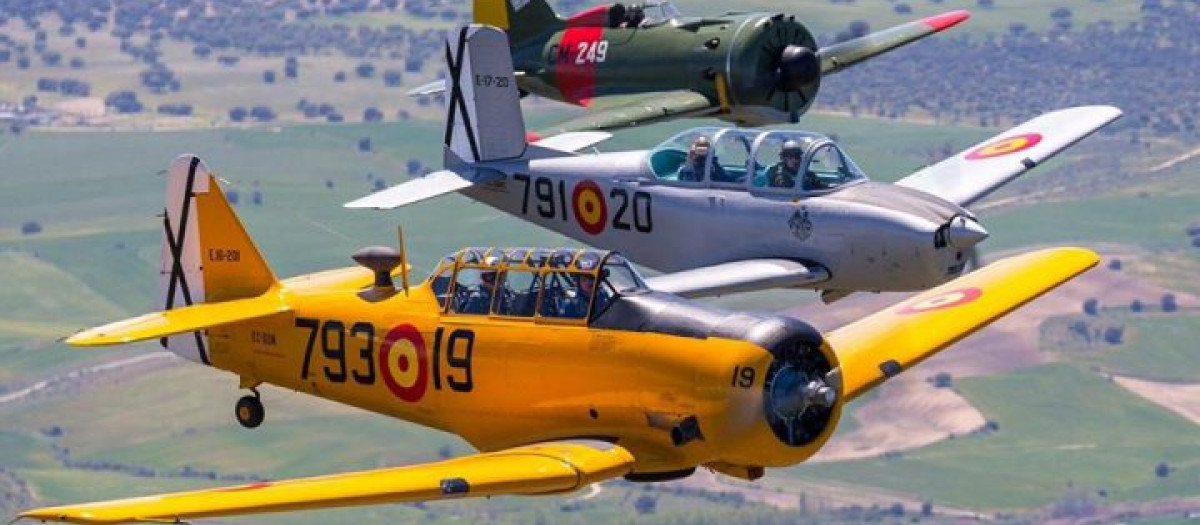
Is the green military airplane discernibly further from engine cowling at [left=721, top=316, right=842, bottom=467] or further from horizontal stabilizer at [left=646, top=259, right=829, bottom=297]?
engine cowling at [left=721, top=316, right=842, bottom=467]

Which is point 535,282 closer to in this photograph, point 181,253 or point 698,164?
point 181,253

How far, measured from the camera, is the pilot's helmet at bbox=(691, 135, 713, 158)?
43219mm

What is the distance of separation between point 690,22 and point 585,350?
30802 millimetres

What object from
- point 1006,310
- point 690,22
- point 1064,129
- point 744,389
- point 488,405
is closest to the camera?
point 744,389

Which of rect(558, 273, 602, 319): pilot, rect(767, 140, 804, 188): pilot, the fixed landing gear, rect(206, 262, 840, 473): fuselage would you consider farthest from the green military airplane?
rect(558, 273, 602, 319): pilot

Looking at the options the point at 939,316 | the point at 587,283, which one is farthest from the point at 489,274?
the point at 939,316

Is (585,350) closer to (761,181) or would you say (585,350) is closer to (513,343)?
(513,343)

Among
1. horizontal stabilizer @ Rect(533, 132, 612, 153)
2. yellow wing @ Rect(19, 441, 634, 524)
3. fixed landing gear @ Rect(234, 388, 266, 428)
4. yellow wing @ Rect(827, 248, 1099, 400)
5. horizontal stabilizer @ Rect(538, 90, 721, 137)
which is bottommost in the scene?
horizontal stabilizer @ Rect(538, 90, 721, 137)

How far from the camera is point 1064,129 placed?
50.8 metres

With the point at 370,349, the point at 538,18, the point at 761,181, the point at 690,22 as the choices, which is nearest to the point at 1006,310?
the point at 761,181

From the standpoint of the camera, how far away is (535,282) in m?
32.7

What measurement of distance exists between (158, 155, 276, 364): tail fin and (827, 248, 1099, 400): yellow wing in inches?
311

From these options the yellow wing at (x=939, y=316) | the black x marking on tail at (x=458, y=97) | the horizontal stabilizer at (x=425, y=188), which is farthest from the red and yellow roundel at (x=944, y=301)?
the black x marking on tail at (x=458, y=97)

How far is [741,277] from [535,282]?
9.23 m
